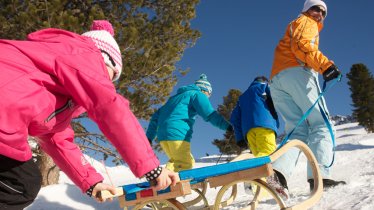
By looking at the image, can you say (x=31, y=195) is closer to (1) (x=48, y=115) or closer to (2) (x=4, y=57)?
(1) (x=48, y=115)

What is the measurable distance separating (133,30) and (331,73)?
403 centimetres

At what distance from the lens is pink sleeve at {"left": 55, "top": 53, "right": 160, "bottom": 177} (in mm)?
1429

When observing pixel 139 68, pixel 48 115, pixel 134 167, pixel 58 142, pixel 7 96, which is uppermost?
pixel 7 96

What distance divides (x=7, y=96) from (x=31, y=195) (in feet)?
1.55

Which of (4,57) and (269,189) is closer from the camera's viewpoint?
(4,57)

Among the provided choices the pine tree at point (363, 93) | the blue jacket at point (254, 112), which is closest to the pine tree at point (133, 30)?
the blue jacket at point (254, 112)

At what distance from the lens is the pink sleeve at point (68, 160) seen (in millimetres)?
1896

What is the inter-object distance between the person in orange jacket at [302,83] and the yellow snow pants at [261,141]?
1.18 feet

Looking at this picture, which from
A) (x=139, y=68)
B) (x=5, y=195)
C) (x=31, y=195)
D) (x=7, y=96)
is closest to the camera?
(x=7, y=96)

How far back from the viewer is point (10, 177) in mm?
1421

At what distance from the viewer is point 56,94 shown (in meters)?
1.50

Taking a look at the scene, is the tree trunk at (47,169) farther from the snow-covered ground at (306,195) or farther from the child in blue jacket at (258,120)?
the child in blue jacket at (258,120)

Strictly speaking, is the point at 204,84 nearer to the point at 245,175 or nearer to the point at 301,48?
the point at 301,48

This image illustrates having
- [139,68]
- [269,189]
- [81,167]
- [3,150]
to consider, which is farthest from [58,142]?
[139,68]
